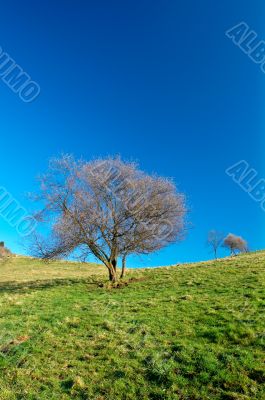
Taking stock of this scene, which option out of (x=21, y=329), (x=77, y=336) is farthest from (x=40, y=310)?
(x=77, y=336)

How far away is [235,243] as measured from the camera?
101 meters

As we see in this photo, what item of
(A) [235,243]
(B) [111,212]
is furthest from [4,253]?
(A) [235,243]

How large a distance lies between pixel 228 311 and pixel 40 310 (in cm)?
1041

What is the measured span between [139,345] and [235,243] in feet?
303

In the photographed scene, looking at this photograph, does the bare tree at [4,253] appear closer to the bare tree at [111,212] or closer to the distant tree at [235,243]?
the bare tree at [111,212]

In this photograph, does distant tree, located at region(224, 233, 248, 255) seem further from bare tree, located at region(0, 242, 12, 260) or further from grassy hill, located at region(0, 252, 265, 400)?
grassy hill, located at region(0, 252, 265, 400)

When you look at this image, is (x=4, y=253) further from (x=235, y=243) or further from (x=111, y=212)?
(x=235, y=243)

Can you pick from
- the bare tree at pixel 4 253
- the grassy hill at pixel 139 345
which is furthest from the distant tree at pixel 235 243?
the grassy hill at pixel 139 345

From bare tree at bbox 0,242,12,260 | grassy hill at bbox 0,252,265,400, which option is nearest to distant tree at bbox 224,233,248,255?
bare tree at bbox 0,242,12,260

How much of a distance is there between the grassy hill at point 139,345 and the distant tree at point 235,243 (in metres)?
81.8

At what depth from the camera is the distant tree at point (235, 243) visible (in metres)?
102

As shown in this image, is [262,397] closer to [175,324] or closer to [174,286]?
[175,324]

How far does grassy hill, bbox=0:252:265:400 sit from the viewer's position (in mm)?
10945

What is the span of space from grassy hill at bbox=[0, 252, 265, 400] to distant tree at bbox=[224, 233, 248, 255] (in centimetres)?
8180
